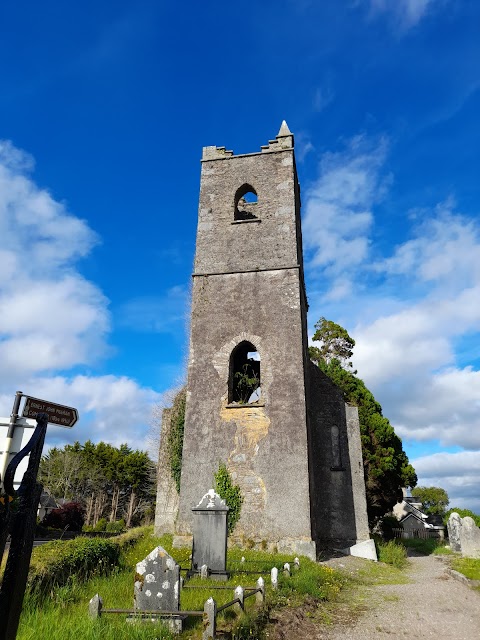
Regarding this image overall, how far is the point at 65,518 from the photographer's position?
99.3ft

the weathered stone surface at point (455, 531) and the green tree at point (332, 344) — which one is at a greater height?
the green tree at point (332, 344)

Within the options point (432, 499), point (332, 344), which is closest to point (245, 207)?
point (332, 344)

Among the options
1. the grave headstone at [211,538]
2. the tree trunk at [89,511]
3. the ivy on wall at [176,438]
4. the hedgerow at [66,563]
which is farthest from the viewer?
the tree trunk at [89,511]

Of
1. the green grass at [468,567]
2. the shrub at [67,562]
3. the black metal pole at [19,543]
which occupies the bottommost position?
the green grass at [468,567]

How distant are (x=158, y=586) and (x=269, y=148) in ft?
51.0

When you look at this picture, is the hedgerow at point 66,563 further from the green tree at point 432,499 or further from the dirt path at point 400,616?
the green tree at point 432,499

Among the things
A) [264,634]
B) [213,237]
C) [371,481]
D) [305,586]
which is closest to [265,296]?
[213,237]

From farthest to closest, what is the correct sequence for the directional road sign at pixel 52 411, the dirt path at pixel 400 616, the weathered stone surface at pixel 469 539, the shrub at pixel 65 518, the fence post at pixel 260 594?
the shrub at pixel 65 518 → the weathered stone surface at pixel 469 539 → the fence post at pixel 260 594 → the dirt path at pixel 400 616 → the directional road sign at pixel 52 411

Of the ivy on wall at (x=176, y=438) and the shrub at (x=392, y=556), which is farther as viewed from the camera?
the ivy on wall at (x=176, y=438)

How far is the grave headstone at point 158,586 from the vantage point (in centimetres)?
552

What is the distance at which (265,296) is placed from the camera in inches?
581

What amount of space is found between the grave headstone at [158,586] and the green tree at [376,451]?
17828 mm

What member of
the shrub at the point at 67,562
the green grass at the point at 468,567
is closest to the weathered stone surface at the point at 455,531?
the green grass at the point at 468,567

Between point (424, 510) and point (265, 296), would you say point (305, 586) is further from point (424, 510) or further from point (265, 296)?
point (424, 510)
